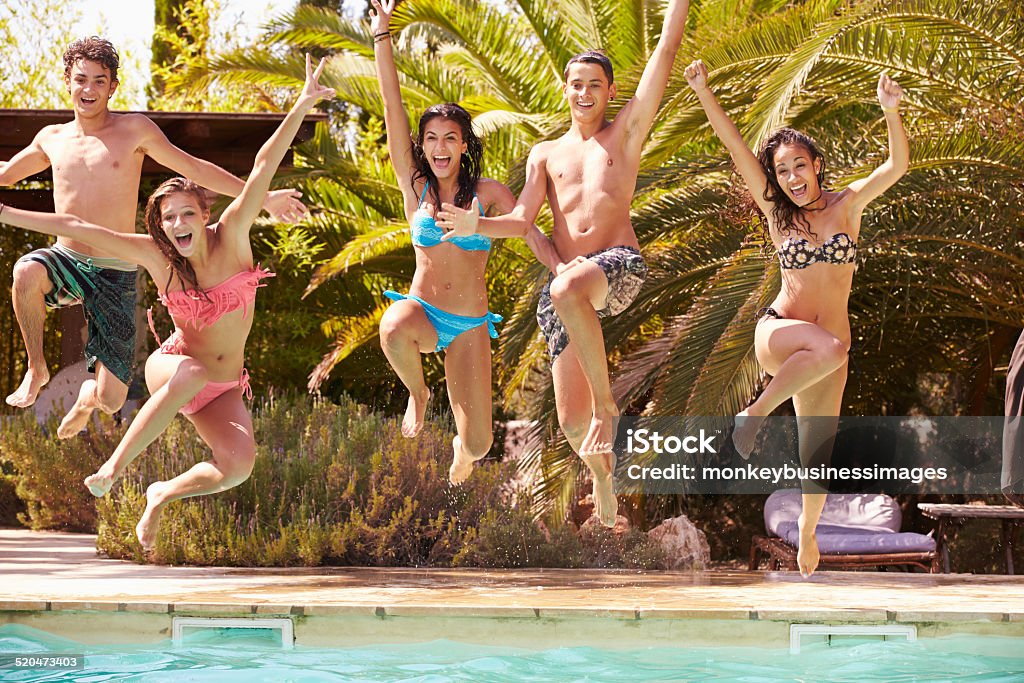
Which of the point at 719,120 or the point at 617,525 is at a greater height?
the point at 719,120

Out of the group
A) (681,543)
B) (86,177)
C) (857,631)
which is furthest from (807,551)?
(681,543)

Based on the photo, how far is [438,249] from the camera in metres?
7.28

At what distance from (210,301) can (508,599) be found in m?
3.40

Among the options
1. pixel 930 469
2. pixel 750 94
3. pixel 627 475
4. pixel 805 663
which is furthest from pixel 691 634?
pixel 930 469

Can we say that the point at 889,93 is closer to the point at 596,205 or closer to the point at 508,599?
the point at 596,205

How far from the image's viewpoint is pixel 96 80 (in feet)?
24.5

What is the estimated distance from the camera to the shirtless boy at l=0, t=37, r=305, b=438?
7461 millimetres

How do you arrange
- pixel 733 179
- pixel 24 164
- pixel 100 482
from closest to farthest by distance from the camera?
pixel 100 482
pixel 24 164
pixel 733 179

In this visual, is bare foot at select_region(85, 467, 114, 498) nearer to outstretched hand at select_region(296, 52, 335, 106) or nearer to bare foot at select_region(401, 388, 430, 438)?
bare foot at select_region(401, 388, 430, 438)

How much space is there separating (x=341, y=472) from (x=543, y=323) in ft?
18.2

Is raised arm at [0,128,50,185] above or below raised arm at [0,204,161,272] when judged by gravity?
above

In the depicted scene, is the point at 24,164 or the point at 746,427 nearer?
the point at 746,427

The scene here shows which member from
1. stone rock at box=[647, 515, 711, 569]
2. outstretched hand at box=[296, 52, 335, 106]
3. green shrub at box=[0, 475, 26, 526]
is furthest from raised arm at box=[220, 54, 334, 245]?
green shrub at box=[0, 475, 26, 526]

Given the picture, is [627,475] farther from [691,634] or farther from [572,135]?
[572,135]
